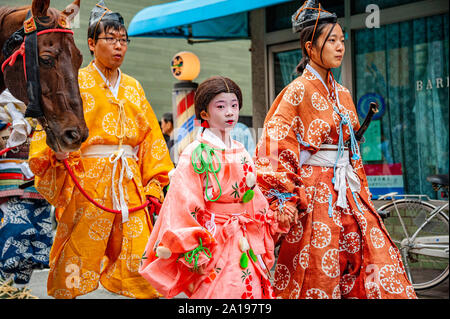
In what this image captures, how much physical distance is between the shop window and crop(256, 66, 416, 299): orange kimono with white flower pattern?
2.95 metres

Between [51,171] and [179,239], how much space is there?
1.37 meters

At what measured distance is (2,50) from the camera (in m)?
3.29

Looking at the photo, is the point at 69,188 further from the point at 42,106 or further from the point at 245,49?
the point at 245,49

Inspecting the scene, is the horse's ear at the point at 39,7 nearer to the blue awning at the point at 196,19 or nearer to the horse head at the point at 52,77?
the horse head at the point at 52,77

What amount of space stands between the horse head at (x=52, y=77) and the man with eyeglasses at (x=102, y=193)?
2.03 ft

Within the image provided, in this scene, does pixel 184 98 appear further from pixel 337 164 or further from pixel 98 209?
pixel 337 164

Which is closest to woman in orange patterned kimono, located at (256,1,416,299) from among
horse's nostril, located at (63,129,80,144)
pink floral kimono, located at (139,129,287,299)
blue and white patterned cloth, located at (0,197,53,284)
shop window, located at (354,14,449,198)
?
pink floral kimono, located at (139,129,287,299)

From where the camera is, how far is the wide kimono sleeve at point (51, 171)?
359cm

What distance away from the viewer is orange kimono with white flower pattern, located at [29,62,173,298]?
381cm

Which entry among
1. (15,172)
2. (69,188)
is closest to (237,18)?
(15,172)

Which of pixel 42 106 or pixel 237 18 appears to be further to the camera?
pixel 237 18

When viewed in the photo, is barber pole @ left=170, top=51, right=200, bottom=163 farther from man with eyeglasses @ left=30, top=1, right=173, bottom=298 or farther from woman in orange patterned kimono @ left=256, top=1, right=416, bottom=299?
woman in orange patterned kimono @ left=256, top=1, right=416, bottom=299

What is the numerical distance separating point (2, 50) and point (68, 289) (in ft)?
5.26

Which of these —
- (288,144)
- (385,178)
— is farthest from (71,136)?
(385,178)
